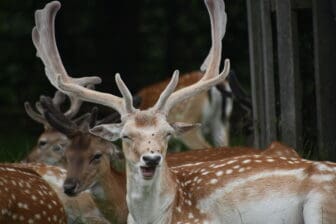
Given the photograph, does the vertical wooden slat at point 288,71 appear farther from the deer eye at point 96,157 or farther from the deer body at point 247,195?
the deer body at point 247,195

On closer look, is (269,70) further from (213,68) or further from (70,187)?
(70,187)

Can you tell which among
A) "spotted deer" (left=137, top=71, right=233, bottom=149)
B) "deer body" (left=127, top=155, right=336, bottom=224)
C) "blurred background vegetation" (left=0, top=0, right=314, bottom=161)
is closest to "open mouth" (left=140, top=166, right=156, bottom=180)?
"deer body" (left=127, top=155, right=336, bottom=224)

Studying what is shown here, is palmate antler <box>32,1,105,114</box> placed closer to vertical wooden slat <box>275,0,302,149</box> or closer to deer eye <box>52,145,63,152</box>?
vertical wooden slat <box>275,0,302,149</box>

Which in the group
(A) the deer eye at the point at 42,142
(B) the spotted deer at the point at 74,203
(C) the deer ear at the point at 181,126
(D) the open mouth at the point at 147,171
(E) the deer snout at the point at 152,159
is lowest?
(B) the spotted deer at the point at 74,203

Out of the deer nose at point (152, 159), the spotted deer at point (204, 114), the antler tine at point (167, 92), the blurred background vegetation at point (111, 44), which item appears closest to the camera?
the deer nose at point (152, 159)

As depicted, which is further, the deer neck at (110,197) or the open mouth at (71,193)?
the deer neck at (110,197)

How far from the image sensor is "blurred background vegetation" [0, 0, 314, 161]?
54.5 feet

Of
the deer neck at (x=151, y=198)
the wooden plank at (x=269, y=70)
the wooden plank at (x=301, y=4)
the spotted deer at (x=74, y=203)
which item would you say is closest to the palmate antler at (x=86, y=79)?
the deer neck at (x=151, y=198)

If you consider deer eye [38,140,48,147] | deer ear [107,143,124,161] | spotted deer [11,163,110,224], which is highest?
deer ear [107,143,124,161]

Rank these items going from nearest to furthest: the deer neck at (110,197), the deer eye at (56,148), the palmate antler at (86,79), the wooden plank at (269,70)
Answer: the palmate antler at (86,79) → the deer neck at (110,197) → the wooden plank at (269,70) → the deer eye at (56,148)

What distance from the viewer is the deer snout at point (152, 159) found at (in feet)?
21.4

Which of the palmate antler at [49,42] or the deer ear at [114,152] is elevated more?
the palmate antler at [49,42]

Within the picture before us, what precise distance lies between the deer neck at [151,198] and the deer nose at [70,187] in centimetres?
109

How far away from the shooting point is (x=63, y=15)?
17.1 metres
